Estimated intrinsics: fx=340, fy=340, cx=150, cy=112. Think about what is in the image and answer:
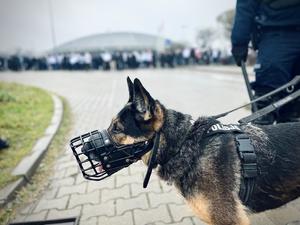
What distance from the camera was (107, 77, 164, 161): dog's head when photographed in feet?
8.27

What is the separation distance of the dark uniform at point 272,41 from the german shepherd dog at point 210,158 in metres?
0.99

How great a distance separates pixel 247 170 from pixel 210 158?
0.27 metres

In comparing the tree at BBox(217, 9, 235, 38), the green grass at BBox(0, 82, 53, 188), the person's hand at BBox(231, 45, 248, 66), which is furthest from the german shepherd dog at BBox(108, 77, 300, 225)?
the tree at BBox(217, 9, 235, 38)

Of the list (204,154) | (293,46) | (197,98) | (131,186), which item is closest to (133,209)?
(131,186)

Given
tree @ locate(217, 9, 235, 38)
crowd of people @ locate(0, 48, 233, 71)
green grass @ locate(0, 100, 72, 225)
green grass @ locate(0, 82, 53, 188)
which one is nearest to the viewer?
green grass @ locate(0, 100, 72, 225)

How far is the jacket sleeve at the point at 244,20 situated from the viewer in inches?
138

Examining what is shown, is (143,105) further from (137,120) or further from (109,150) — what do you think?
(109,150)

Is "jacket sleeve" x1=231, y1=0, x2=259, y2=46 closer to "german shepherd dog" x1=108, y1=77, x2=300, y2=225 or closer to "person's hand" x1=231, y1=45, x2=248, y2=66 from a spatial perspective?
"person's hand" x1=231, y1=45, x2=248, y2=66

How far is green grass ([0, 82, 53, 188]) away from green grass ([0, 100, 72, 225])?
282 millimetres

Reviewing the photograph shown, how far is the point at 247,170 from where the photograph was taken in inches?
95.4

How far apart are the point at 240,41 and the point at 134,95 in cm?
164

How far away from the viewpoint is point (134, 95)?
2.52 metres

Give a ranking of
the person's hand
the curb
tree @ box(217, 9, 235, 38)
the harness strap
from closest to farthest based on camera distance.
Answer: the harness strap, the person's hand, the curb, tree @ box(217, 9, 235, 38)

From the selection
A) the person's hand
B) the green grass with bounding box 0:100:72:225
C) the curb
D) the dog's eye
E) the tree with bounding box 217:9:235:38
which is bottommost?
the green grass with bounding box 0:100:72:225
